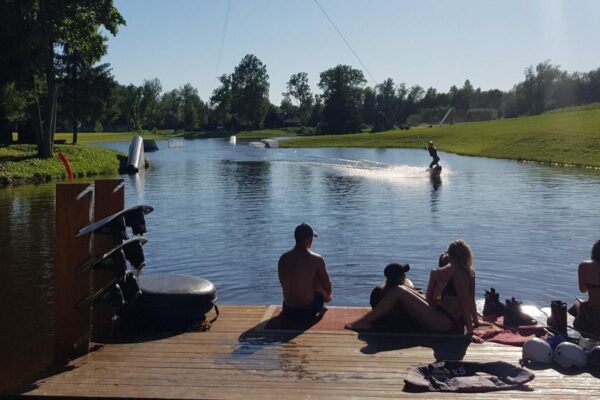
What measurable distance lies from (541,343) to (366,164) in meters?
52.4

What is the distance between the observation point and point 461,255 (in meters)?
9.36

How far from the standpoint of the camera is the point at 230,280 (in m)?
16.4

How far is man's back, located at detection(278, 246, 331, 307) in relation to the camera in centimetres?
1009

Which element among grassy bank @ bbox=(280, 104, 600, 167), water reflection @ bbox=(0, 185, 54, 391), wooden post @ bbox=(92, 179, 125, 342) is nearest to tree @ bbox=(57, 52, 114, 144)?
grassy bank @ bbox=(280, 104, 600, 167)

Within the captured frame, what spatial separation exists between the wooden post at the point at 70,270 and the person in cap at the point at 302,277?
9.12ft

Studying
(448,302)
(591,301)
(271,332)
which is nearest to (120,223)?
(271,332)

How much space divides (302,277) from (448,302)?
6.63 ft

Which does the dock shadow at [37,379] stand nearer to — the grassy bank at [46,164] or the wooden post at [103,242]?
the wooden post at [103,242]

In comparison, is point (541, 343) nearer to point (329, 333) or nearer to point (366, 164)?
point (329, 333)

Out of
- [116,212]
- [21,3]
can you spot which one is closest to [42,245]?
[116,212]

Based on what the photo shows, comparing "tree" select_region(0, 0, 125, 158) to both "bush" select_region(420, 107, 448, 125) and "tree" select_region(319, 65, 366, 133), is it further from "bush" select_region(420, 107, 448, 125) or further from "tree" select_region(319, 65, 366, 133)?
"bush" select_region(420, 107, 448, 125)

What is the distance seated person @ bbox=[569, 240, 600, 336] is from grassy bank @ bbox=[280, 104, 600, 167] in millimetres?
48226

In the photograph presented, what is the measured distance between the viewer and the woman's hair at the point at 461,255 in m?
9.34

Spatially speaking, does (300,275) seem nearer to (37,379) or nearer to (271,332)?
(271,332)
